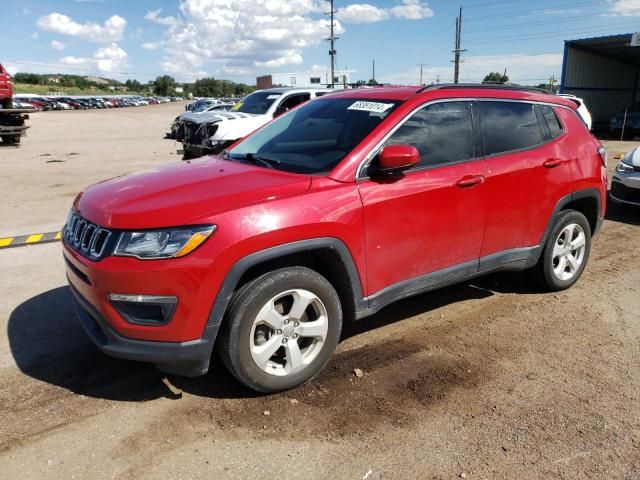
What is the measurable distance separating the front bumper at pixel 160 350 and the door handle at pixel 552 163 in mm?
3029

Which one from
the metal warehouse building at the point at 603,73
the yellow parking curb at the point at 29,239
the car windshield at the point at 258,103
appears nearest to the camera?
the yellow parking curb at the point at 29,239

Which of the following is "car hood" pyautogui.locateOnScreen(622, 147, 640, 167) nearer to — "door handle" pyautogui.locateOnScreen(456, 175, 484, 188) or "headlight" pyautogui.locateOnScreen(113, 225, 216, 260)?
"door handle" pyautogui.locateOnScreen(456, 175, 484, 188)

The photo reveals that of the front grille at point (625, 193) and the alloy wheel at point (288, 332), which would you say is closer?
the alloy wheel at point (288, 332)

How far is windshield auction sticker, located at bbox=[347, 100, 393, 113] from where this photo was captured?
11.7ft

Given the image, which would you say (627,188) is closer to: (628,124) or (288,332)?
(288,332)

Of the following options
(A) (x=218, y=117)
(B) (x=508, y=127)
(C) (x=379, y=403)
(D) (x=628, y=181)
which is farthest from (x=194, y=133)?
(C) (x=379, y=403)

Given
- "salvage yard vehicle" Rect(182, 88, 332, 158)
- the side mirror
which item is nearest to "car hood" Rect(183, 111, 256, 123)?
"salvage yard vehicle" Rect(182, 88, 332, 158)

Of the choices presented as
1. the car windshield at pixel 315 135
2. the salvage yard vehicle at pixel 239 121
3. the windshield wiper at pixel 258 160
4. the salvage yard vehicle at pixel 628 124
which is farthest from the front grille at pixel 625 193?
the salvage yard vehicle at pixel 628 124

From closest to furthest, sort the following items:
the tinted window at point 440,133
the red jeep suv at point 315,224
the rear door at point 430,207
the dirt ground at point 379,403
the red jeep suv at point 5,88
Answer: the dirt ground at point 379,403, the red jeep suv at point 315,224, the rear door at point 430,207, the tinted window at point 440,133, the red jeep suv at point 5,88

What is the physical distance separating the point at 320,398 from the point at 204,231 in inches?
48.7

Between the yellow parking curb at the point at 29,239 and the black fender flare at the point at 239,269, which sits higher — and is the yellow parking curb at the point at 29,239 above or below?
below

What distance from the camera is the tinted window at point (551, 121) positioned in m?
4.39

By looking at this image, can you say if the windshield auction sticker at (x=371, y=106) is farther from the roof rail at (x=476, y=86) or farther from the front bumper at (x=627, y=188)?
the front bumper at (x=627, y=188)

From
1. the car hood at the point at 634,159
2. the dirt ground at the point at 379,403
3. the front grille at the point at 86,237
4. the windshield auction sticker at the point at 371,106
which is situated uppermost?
the windshield auction sticker at the point at 371,106
